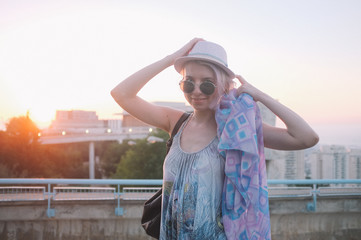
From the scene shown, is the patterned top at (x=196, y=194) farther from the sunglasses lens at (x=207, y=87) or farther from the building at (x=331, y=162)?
the building at (x=331, y=162)

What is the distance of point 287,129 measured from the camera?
1.44 metres

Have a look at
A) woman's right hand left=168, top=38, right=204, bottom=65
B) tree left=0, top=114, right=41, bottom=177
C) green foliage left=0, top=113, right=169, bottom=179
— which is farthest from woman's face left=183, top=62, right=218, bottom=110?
tree left=0, top=114, right=41, bottom=177

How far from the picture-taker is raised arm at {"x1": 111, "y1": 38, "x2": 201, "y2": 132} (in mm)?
1662

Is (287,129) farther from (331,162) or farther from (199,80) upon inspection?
(331,162)

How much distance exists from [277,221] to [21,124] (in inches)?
999

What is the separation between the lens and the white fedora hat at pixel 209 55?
1.45 m

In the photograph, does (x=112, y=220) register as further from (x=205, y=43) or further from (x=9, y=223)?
(x=205, y=43)

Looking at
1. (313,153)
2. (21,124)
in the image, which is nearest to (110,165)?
(21,124)

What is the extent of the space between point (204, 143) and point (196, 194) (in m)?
0.29

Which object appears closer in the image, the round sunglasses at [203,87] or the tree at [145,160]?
the round sunglasses at [203,87]

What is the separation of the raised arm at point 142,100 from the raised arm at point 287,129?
47 centimetres

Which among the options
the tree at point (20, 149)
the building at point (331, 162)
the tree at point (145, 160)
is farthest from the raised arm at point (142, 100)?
the building at point (331, 162)

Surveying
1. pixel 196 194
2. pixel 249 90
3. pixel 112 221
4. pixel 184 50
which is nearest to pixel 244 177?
pixel 196 194

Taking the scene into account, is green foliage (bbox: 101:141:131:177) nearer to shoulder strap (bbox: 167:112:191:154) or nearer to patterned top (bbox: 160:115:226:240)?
shoulder strap (bbox: 167:112:191:154)
